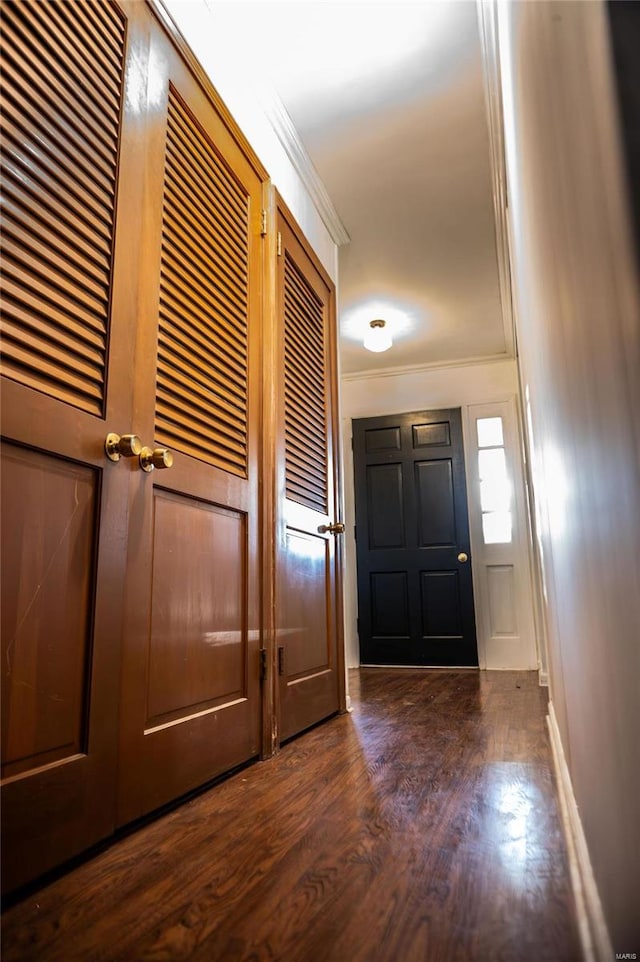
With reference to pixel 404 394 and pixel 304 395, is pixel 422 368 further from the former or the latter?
pixel 304 395

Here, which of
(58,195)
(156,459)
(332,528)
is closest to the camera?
(58,195)

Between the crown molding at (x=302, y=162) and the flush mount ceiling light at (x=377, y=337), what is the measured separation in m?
0.93

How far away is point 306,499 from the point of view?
7.80 ft

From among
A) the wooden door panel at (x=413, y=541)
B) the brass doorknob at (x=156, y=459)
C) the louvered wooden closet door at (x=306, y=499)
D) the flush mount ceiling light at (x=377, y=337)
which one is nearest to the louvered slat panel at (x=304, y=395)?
the louvered wooden closet door at (x=306, y=499)

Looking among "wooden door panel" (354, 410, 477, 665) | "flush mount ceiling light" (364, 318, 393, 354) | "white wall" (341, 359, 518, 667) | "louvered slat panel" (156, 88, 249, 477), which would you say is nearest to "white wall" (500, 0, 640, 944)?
"louvered slat panel" (156, 88, 249, 477)

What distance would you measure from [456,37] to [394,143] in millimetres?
515

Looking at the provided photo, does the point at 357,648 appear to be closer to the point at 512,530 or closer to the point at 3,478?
the point at 512,530

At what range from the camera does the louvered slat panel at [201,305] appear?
1546 millimetres

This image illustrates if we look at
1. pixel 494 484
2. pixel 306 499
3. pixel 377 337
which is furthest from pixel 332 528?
pixel 494 484

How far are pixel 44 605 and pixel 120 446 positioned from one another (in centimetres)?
36

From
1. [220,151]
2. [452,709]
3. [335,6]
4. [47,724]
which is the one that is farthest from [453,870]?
[335,6]

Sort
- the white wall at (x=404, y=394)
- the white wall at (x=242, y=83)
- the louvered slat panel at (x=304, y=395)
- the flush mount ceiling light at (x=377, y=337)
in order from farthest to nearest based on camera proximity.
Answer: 1. the white wall at (x=404, y=394)
2. the flush mount ceiling light at (x=377, y=337)
3. the louvered slat panel at (x=304, y=395)
4. the white wall at (x=242, y=83)

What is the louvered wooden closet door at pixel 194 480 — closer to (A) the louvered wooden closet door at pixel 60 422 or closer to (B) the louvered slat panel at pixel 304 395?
(A) the louvered wooden closet door at pixel 60 422

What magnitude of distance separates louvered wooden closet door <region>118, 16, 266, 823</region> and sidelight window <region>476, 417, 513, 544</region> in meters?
2.91
